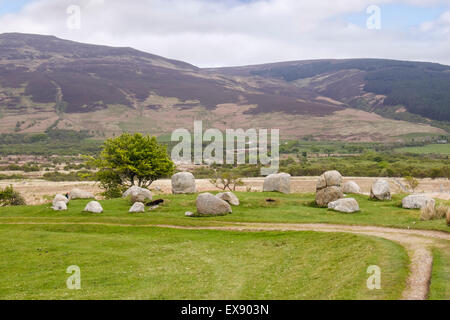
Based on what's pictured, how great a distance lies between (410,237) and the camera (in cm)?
2255

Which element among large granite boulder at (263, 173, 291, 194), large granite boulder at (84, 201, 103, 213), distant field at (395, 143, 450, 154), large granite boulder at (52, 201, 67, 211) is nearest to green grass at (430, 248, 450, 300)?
large granite boulder at (84, 201, 103, 213)

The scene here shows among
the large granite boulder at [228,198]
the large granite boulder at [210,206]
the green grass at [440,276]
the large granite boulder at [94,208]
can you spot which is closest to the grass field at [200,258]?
the green grass at [440,276]

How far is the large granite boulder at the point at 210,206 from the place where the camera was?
Answer: 3300 cm

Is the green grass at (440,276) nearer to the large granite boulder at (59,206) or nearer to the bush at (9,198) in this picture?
the large granite boulder at (59,206)

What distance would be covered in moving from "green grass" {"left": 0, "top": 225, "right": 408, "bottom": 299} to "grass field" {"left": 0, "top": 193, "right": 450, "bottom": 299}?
0.14 feet

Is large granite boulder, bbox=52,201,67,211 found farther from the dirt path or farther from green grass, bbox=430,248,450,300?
green grass, bbox=430,248,450,300

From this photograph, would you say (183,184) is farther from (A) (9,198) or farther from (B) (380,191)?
(A) (9,198)

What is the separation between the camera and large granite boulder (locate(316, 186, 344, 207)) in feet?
119

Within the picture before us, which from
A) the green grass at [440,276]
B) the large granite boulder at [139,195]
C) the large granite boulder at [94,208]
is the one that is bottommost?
the large granite boulder at [94,208]

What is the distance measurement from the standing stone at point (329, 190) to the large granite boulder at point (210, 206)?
902cm

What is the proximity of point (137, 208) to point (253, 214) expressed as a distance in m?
9.67

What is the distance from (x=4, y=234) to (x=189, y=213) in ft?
43.4

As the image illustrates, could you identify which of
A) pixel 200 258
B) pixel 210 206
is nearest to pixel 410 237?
pixel 200 258

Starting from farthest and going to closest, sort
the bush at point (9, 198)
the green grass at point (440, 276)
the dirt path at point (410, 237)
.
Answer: the bush at point (9, 198) < the dirt path at point (410, 237) < the green grass at point (440, 276)
